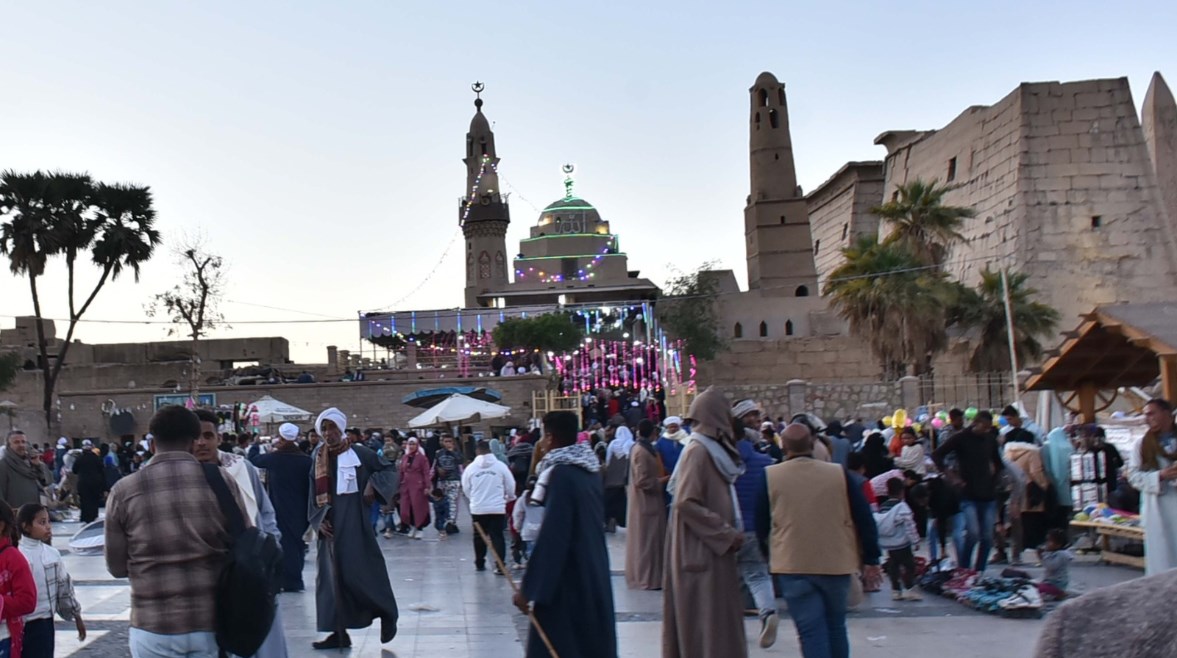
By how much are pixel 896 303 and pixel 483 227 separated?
1408 inches

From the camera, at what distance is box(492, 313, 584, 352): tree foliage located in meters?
43.8

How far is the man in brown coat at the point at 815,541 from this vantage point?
5801mm

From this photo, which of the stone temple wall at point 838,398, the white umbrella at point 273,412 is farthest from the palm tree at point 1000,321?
the white umbrella at point 273,412

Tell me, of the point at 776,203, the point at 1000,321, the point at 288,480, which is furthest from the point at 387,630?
the point at 776,203

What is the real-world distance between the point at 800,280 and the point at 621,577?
143 ft

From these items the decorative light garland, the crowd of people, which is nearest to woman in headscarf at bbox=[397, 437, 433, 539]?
the crowd of people

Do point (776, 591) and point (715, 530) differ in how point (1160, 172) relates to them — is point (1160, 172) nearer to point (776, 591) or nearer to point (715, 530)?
point (776, 591)

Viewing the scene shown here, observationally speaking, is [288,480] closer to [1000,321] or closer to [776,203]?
[1000,321]

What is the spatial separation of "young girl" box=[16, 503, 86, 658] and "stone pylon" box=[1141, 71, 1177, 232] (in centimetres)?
4007

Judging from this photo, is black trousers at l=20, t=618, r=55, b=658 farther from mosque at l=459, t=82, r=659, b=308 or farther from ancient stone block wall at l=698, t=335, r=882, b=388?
mosque at l=459, t=82, r=659, b=308

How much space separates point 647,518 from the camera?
998 cm

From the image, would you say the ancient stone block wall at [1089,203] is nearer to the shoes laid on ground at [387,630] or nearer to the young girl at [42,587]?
the shoes laid on ground at [387,630]

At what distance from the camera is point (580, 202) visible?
67.8 metres

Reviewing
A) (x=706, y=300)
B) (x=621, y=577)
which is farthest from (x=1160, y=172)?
(x=621, y=577)
